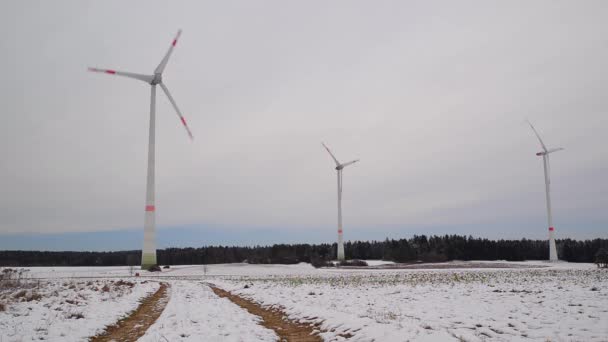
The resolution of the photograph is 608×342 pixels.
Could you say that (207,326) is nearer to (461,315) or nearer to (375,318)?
(375,318)

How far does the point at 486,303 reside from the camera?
16438 millimetres

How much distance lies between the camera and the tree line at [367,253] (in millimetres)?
131500

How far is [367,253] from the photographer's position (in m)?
167

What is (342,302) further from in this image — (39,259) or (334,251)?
(39,259)

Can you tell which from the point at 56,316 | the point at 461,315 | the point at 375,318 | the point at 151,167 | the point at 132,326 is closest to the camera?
the point at 375,318

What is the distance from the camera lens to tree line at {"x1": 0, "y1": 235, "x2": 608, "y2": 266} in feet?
431

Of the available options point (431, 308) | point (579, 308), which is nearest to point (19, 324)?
point (431, 308)

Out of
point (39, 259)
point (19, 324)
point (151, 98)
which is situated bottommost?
point (39, 259)

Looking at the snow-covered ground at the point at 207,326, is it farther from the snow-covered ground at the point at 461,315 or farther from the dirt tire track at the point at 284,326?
the snow-covered ground at the point at 461,315

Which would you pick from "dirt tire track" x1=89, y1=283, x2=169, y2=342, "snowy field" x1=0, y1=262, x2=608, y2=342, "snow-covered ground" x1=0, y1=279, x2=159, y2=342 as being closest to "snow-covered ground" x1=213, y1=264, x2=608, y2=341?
"snowy field" x1=0, y1=262, x2=608, y2=342

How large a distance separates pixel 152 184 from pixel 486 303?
202ft

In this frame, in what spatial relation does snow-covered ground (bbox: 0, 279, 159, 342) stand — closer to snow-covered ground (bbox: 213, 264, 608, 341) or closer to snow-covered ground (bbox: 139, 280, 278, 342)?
snow-covered ground (bbox: 139, 280, 278, 342)

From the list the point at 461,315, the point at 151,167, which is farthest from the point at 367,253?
the point at 461,315

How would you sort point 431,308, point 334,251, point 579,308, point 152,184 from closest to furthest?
1. point 579,308
2. point 431,308
3. point 152,184
4. point 334,251
